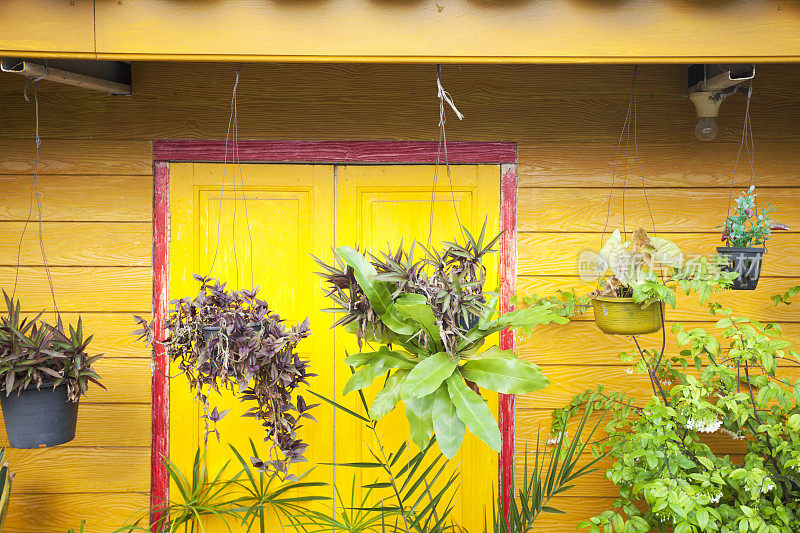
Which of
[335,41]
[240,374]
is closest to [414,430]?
[240,374]

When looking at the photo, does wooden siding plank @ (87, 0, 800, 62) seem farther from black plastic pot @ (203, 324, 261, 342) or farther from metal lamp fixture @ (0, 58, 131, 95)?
black plastic pot @ (203, 324, 261, 342)

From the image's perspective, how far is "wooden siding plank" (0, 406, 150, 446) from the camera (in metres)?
2.48

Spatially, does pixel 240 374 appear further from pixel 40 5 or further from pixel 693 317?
pixel 693 317

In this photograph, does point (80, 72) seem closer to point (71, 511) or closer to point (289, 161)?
A: point (289, 161)

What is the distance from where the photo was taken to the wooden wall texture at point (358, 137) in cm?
247

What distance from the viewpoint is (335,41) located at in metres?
1.71

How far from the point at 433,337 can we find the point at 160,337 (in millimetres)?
1346

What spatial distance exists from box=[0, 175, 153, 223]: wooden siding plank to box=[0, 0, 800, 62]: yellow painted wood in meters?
0.84

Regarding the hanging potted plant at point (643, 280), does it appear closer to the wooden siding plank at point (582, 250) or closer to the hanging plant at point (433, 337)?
the wooden siding plank at point (582, 250)

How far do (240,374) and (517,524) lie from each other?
107cm

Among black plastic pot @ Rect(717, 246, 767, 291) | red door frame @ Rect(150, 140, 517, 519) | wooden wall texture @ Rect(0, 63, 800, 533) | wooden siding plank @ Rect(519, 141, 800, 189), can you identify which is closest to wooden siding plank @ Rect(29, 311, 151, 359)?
wooden wall texture @ Rect(0, 63, 800, 533)

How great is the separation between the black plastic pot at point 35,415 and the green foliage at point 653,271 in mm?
1948

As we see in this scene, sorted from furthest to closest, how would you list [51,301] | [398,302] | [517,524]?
[51,301], [517,524], [398,302]

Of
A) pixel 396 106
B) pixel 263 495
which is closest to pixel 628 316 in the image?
pixel 396 106
